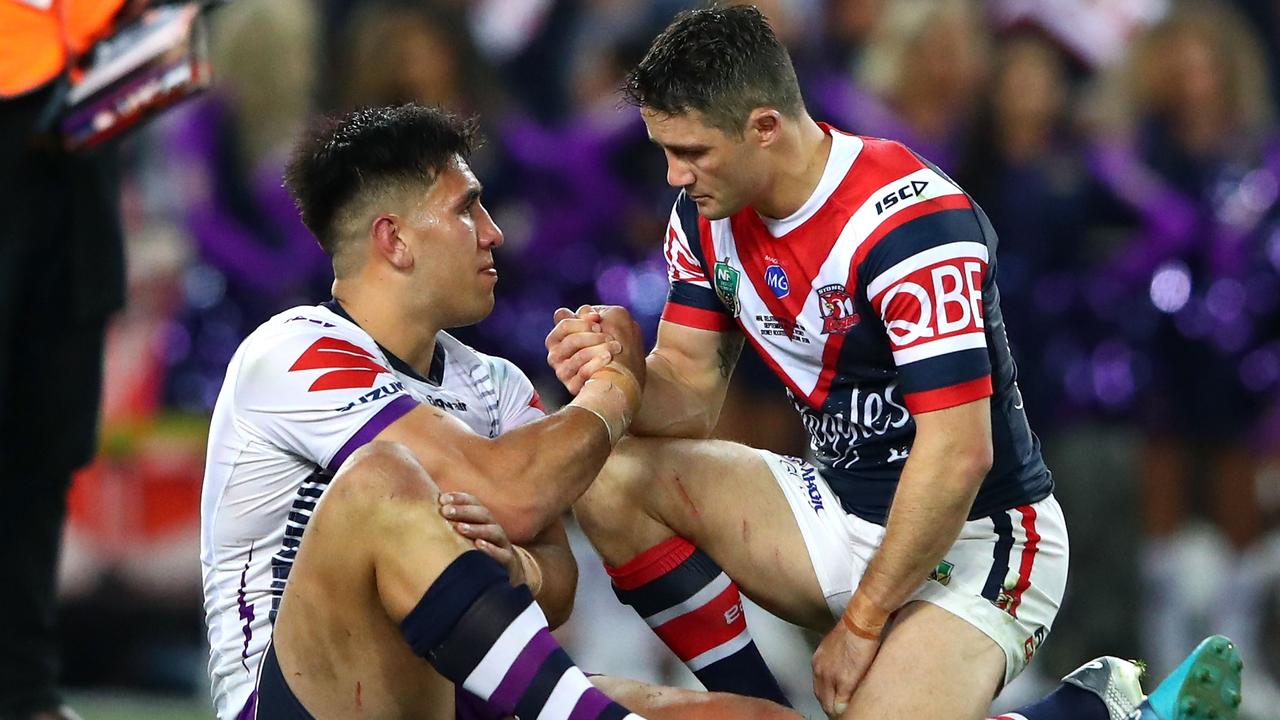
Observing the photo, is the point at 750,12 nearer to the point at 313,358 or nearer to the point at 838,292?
the point at 838,292

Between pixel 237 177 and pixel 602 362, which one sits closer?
pixel 602 362

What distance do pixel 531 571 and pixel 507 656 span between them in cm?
28

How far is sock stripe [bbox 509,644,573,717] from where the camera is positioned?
2.65m

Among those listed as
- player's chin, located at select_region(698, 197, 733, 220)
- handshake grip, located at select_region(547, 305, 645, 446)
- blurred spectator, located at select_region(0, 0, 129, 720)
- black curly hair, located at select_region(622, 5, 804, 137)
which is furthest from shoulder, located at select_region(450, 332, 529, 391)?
blurred spectator, located at select_region(0, 0, 129, 720)

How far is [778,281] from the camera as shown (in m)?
3.44

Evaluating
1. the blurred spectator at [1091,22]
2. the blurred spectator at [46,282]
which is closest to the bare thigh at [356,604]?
the blurred spectator at [46,282]

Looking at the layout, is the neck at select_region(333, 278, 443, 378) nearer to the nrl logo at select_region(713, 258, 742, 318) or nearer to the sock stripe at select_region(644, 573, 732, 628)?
the nrl logo at select_region(713, 258, 742, 318)

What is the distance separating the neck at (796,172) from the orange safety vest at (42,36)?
8.43ft

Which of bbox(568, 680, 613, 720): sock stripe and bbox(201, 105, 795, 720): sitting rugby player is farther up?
bbox(201, 105, 795, 720): sitting rugby player

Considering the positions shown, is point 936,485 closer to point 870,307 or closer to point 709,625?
point 870,307

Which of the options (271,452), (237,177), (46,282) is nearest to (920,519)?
(271,452)

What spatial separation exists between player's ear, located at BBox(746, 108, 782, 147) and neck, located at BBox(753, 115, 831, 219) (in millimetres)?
25

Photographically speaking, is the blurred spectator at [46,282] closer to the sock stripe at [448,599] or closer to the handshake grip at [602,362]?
the handshake grip at [602,362]

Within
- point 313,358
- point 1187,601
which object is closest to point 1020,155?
point 1187,601
